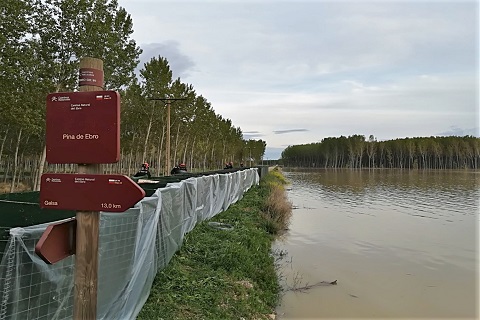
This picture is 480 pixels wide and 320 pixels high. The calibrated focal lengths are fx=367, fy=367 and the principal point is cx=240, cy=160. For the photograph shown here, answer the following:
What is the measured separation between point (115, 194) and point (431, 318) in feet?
20.3

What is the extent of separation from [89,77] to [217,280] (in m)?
4.14

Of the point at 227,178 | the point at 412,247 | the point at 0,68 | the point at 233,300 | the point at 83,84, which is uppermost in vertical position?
the point at 0,68

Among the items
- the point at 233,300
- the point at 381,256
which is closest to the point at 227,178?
the point at 381,256

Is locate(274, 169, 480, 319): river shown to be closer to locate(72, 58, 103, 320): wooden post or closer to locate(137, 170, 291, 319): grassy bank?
locate(137, 170, 291, 319): grassy bank

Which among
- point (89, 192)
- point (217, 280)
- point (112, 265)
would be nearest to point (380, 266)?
point (217, 280)

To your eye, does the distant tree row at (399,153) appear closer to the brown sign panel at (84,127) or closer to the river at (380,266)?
the river at (380,266)

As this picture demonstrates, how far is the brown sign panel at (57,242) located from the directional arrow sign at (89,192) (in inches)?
5.8

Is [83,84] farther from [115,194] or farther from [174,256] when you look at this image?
[174,256]

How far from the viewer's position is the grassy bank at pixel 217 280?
15.6ft

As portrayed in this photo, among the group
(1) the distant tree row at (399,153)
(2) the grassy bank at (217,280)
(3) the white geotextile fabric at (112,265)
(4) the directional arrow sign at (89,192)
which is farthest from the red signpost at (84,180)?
(1) the distant tree row at (399,153)

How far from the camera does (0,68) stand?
14.1 m

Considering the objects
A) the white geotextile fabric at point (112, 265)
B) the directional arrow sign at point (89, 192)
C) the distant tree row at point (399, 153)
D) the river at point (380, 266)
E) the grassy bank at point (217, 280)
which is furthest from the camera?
the distant tree row at point (399, 153)

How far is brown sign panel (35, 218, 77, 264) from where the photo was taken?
7.10 feet

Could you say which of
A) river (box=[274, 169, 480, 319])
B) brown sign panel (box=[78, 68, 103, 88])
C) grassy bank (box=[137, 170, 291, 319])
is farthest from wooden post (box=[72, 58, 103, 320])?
river (box=[274, 169, 480, 319])
